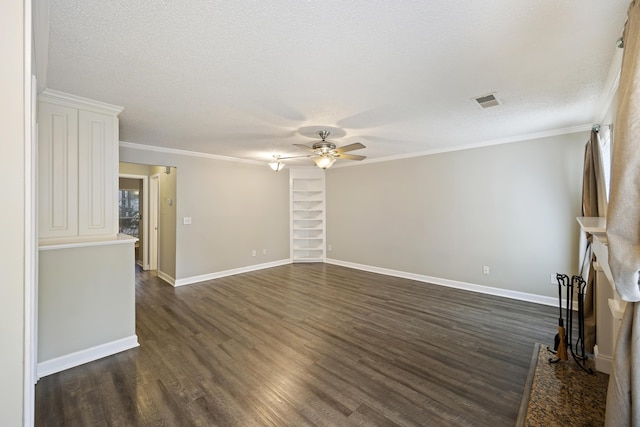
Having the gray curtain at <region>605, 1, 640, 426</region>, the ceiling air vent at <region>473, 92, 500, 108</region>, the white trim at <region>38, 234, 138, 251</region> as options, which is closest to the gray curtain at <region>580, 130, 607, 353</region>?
the ceiling air vent at <region>473, 92, 500, 108</region>

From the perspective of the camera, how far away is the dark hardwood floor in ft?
6.23

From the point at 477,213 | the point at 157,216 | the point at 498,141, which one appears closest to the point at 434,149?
the point at 498,141

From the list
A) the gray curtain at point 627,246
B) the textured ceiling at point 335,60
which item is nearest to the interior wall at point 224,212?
the textured ceiling at point 335,60

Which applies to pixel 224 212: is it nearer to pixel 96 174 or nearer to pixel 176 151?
pixel 176 151

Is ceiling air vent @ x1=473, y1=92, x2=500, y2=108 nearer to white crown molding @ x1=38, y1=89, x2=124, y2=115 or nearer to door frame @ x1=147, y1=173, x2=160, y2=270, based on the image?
white crown molding @ x1=38, y1=89, x2=124, y2=115

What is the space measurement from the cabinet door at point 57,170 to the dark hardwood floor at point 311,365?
1385 millimetres

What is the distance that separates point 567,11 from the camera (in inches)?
57.7

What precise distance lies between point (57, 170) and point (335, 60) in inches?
110

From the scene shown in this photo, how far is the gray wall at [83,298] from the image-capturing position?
2.39 metres

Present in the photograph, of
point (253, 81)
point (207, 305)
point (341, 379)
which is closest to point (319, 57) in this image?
point (253, 81)

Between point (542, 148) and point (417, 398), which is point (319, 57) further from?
point (542, 148)

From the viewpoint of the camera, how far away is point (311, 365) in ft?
8.09

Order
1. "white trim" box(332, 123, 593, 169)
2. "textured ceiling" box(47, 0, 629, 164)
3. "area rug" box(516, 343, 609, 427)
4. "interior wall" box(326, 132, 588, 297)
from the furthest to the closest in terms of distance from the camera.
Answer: "interior wall" box(326, 132, 588, 297) → "white trim" box(332, 123, 593, 169) → "area rug" box(516, 343, 609, 427) → "textured ceiling" box(47, 0, 629, 164)

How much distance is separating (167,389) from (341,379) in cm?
142
